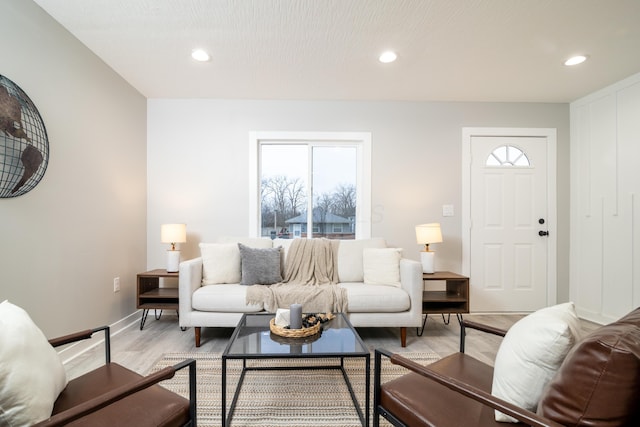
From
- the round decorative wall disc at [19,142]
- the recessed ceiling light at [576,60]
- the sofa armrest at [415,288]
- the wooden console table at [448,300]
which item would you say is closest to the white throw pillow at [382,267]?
the sofa armrest at [415,288]

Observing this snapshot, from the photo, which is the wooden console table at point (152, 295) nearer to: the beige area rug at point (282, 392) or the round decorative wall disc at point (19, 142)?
the beige area rug at point (282, 392)

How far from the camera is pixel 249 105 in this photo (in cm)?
328

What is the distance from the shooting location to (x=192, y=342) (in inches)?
97.3

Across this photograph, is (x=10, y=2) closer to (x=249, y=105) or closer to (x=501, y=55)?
(x=249, y=105)

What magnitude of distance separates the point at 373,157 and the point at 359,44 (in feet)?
4.32

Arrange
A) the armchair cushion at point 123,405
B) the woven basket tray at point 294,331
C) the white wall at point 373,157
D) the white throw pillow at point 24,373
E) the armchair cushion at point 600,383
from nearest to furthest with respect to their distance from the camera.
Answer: the armchair cushion at point 600,383 → the white throw pillow at point 24,373 → the armchair cushion at point 123,405 → the woven basket tray at point 294,331 → the white wall at point 373,157

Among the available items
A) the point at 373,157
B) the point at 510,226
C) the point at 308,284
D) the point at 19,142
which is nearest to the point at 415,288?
the point at 308,284

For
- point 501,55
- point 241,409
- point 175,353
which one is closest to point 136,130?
point 175,353

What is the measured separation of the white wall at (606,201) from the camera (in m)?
2.76

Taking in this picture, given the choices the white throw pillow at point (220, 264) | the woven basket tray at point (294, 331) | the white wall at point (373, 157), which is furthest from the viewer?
the white wall at point (373, 157)

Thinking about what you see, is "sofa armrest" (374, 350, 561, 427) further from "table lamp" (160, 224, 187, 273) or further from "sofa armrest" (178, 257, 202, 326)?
"table lamp" (160, 224, 187, 273)

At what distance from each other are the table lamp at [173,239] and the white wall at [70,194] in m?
0.37

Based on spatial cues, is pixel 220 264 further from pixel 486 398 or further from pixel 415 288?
pixel 486 398

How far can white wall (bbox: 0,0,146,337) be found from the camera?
5.85ft
